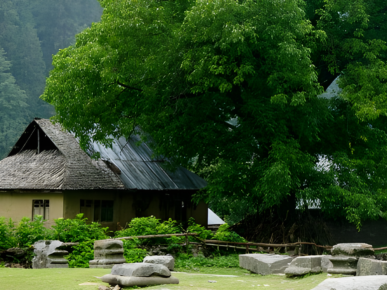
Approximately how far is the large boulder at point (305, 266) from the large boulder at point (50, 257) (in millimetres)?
6050

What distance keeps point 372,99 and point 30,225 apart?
13137 millimetres

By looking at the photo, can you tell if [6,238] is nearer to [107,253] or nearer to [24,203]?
[107,253]

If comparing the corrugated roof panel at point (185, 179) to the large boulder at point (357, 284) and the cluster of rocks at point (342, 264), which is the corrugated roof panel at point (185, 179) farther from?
the large boulder at point (357, 284)

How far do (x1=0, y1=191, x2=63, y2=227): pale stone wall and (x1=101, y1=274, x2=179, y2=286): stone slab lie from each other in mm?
13683

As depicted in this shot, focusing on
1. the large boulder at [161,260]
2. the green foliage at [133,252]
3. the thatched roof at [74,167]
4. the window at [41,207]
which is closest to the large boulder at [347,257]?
the large boulder at [161,260]

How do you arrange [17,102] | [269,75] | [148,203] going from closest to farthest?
[269,75] < [148,203] < [17,102]

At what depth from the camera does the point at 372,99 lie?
63.0 ft

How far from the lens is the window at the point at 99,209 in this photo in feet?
77.7

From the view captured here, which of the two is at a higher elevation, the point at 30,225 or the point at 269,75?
the point at 269,75

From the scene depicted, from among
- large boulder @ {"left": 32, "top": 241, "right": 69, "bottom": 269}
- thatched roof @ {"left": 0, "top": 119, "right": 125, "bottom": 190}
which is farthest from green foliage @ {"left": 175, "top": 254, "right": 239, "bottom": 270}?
thatched roof @ {"left": 0, "top": 119, "right": 125, "bottom": 190}

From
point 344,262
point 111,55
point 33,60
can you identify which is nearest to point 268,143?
point 111,55

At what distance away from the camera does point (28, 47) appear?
7650cm

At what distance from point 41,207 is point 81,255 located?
958cm

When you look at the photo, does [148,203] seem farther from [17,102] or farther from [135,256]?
[17,102]
